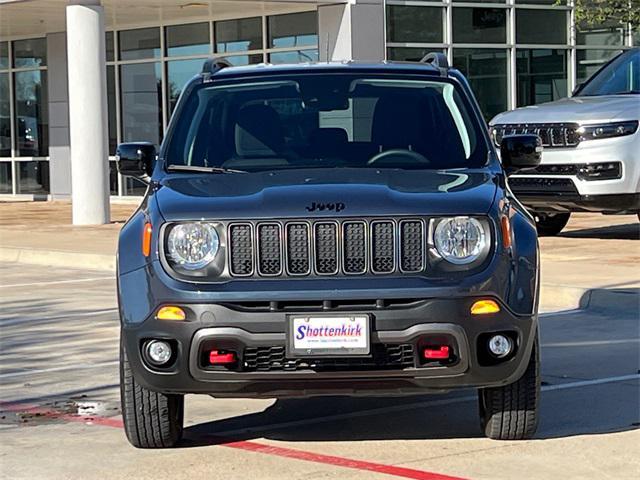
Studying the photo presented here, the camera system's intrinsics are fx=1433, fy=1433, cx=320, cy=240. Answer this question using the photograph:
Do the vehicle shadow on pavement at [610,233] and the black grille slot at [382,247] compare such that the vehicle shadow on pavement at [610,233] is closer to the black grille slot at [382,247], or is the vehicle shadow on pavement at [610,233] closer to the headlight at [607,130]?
the headlight at [607,130]

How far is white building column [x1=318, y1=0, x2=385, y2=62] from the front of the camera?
23359mm

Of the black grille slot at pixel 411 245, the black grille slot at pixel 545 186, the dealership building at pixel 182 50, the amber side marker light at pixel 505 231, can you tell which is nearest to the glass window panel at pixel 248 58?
the dealership building at pixel 182 50

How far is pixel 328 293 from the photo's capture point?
606cm

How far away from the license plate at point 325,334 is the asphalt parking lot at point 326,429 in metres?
0.56

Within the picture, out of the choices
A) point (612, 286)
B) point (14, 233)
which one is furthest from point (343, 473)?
point (14, 233)

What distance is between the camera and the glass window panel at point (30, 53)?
103 feet

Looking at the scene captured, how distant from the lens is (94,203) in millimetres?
22328

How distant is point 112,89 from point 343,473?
24.7 m

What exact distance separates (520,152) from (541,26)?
61.2 feet

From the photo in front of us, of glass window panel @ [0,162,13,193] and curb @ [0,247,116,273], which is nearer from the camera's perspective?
curb @ [0,247,116,273]

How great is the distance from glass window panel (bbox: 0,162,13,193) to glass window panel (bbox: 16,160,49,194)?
0.36m

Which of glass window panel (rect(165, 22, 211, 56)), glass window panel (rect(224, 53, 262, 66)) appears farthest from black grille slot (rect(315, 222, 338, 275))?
glass window panel (rect(165, 22, 211, 56))

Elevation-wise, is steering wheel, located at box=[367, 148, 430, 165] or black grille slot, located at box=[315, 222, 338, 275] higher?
steering wheel, located at box=[367, 148, 430, 165]

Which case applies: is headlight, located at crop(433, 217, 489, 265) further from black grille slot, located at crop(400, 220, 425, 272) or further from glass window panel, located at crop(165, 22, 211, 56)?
glass window panel, located at crop(165, 22, 211, 56)
